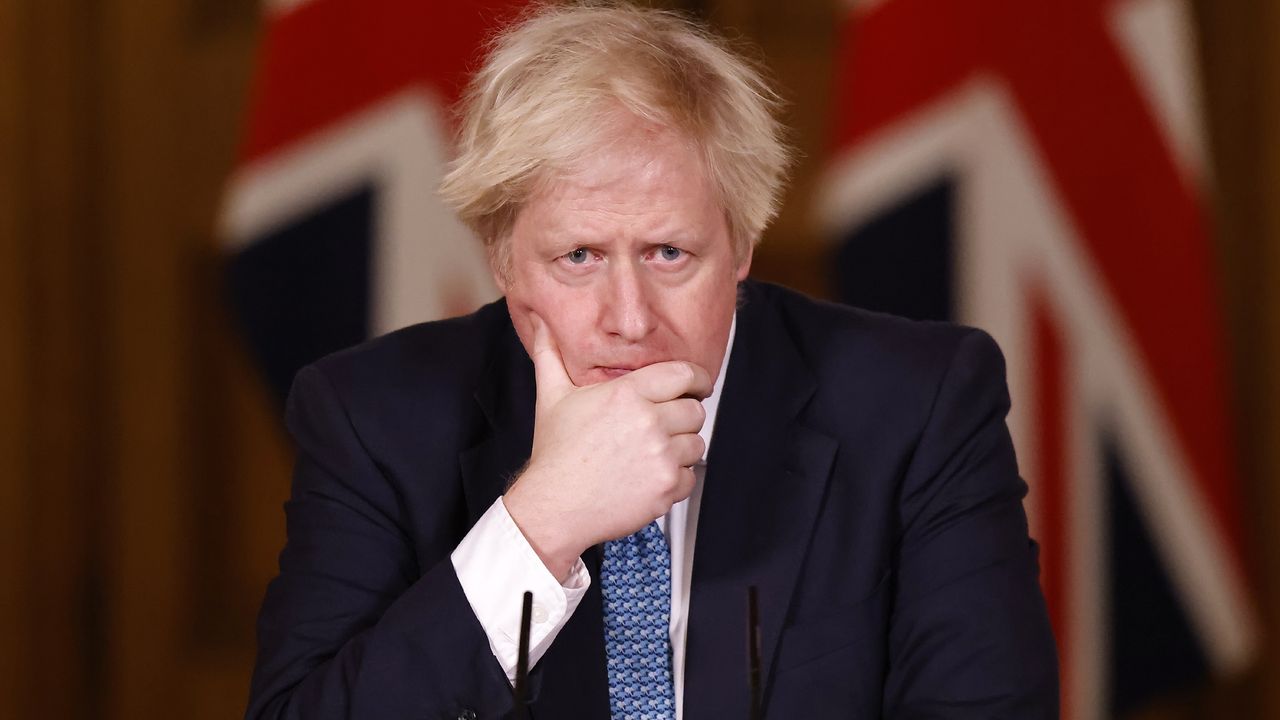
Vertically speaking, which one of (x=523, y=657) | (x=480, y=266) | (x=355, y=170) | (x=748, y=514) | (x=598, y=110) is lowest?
(x=523, y=657)

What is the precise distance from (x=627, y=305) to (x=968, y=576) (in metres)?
0.48

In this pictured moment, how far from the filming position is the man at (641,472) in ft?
4.56

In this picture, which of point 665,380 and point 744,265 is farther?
point 744,265

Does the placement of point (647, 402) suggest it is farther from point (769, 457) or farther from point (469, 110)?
point (469, 110)

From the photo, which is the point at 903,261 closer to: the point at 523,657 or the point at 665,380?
the point at 665,380

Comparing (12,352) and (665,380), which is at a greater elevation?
(12,352)

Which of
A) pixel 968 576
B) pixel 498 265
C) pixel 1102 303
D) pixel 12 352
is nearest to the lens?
pixel 968 576

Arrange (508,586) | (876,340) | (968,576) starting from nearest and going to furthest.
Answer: (508,586) → (968,576) → (876,340)

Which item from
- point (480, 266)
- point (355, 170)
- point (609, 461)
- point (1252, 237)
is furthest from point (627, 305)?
point (1252, 237)

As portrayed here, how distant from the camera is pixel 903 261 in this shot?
270 centimetres

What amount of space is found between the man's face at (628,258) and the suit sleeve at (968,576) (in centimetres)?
32

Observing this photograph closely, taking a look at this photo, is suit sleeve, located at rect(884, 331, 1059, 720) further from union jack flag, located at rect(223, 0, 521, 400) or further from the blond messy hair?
union jack flag, located at rect(223, 0, 521, 400)

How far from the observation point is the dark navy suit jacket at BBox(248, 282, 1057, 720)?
Answer: 4.67 feet

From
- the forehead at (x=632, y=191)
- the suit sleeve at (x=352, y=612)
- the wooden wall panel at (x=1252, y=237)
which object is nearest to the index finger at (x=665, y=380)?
the forehead at (x=632, y=191)
